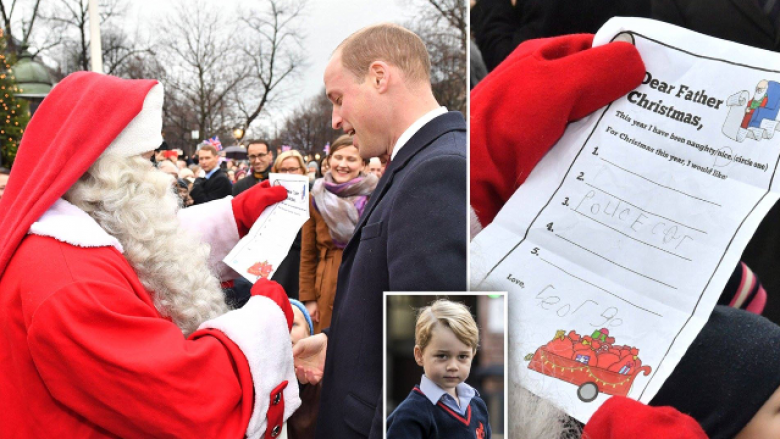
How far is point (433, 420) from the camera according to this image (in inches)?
45.6

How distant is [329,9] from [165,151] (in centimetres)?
85

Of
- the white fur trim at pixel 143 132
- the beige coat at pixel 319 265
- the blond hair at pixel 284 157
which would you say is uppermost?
the white fur trim at pixel 143 132

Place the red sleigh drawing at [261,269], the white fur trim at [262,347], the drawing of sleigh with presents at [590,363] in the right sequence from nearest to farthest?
the drawing of sleigh with presents at [590,363] < the white fur trim at [262,347] < the red sleigh drawing at [261,269]

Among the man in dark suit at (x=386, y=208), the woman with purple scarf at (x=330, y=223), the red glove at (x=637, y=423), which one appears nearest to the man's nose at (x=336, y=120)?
the man in dark suit at (x=386, y=208)

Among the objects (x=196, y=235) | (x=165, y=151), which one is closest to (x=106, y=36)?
(x=165, y=151)

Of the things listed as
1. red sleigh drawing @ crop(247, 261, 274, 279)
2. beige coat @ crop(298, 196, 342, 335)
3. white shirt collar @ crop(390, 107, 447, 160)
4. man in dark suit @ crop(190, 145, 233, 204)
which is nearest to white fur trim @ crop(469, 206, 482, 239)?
white shirt collar @ crop(390, 107, 447, 160)

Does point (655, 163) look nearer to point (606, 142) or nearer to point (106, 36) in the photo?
point (606, 142)

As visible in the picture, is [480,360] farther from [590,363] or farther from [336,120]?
[336,120]

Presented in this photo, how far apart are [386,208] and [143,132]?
0.58m

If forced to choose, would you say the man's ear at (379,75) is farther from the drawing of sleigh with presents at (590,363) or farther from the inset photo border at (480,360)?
the drawing of sleigh with presents at (590,363)

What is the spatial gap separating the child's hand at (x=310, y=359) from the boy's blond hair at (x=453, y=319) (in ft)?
1.65

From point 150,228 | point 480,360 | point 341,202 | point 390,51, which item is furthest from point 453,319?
point 341,202

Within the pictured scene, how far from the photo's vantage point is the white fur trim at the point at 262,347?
1.24 metres

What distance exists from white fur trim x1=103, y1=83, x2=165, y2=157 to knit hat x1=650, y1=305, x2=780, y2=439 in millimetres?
1186
